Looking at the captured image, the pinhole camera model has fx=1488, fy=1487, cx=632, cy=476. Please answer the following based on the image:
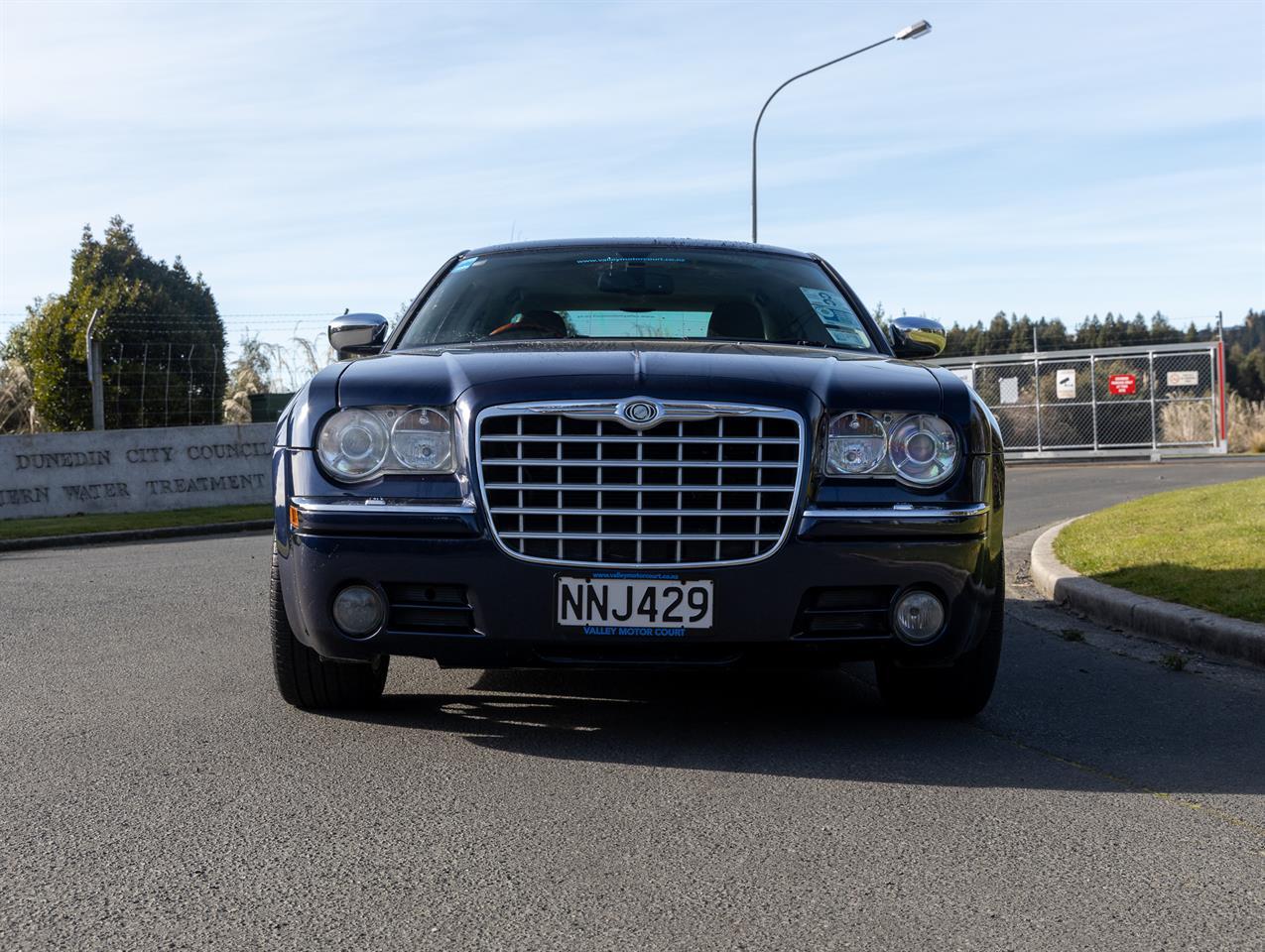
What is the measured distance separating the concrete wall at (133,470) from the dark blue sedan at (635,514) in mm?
17150

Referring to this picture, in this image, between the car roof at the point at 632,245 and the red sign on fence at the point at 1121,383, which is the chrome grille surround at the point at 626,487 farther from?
the red sign on fence at the point at 1121,383

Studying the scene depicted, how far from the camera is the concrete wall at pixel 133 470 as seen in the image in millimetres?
20094

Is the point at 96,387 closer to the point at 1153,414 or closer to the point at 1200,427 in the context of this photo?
the point at 1153,414

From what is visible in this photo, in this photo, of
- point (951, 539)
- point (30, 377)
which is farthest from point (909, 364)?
point (30, 377)

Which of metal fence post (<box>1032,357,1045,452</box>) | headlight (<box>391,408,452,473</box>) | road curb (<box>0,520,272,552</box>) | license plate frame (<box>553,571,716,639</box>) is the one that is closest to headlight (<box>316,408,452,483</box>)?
headlight (<box>391,408,452,473</box>)

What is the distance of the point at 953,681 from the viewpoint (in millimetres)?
4699

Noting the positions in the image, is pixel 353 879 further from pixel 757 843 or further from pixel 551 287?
pixel 551 287

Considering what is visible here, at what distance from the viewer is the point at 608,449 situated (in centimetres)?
415

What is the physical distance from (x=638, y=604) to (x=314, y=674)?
124 centimetres

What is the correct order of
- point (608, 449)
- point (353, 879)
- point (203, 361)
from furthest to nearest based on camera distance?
point (203, 361) → point (608, 449) → point (353, 879)

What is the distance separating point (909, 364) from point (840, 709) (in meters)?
1.19

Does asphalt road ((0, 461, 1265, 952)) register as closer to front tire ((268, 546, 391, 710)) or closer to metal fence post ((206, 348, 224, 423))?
front tire ((268, 546, 391, 710))

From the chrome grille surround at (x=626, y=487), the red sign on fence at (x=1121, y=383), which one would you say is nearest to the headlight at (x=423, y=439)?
the chrome grille surround at (x=626, y=487)

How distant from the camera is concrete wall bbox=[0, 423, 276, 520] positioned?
20.1 meters
